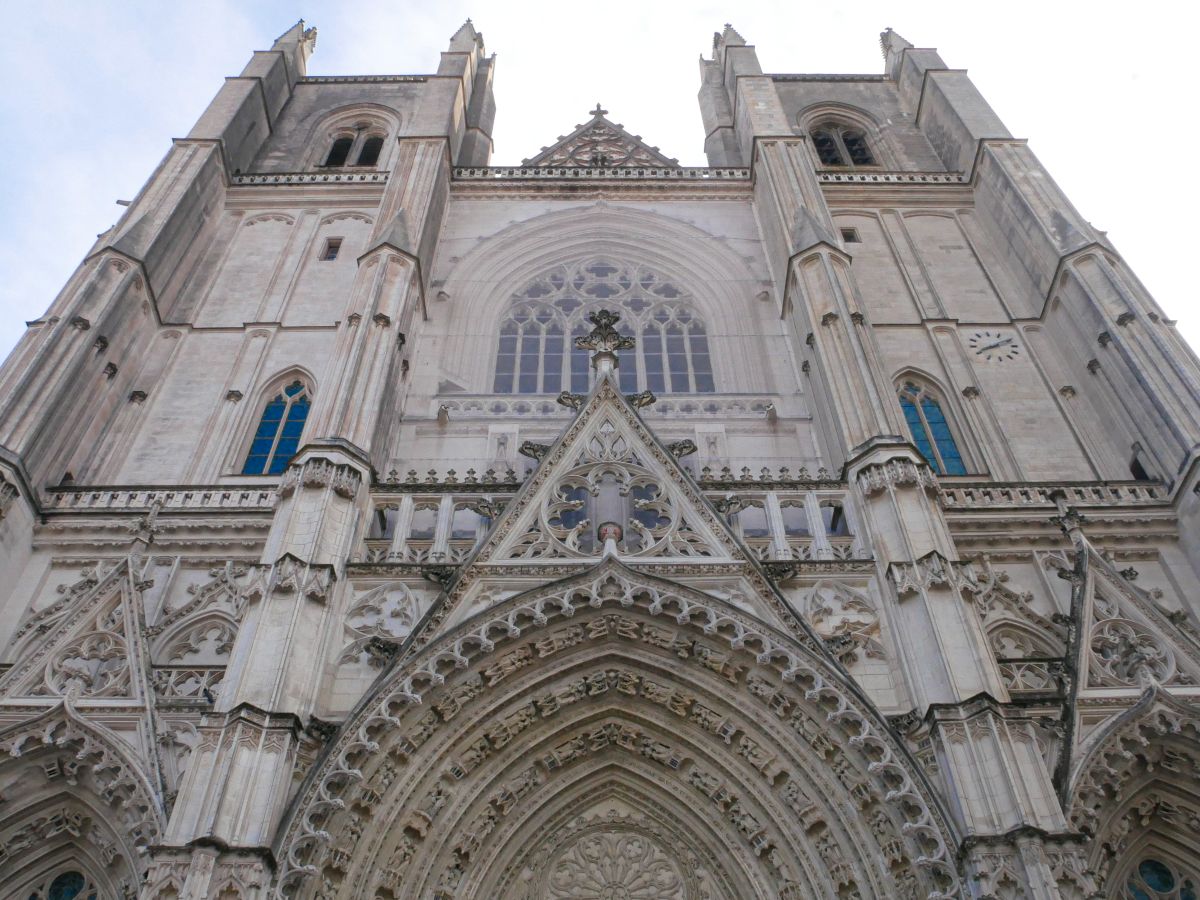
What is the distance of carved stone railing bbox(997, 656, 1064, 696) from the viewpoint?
11.3 meters

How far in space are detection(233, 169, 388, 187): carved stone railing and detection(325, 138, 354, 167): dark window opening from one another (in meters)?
2.39

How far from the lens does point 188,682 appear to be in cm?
1116

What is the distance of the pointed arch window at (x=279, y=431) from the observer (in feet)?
49.8

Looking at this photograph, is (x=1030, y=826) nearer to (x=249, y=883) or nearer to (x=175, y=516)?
(x=249, y=883)

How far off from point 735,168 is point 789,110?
4766mm

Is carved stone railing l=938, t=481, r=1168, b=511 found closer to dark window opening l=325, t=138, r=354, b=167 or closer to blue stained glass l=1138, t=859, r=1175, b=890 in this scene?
blue stained glass l=1138, t=859, r=1175, b=890

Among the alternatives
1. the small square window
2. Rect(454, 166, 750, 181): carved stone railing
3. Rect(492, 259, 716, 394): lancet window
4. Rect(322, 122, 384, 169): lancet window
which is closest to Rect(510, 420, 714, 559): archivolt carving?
Rect(492, 259, 716, 394): lancet window

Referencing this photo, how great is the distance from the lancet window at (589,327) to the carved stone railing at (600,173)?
2602 mm

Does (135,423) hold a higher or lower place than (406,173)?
lower

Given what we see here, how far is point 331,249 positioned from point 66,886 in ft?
41.3

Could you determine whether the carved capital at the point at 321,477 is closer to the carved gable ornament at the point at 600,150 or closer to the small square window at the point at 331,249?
the small square window at the point at 331,249

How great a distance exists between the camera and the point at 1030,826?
815 cm

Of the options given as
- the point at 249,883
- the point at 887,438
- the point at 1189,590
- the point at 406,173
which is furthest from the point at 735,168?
the point at 249,883

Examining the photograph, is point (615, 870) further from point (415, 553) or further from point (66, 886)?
point (66, 886)
